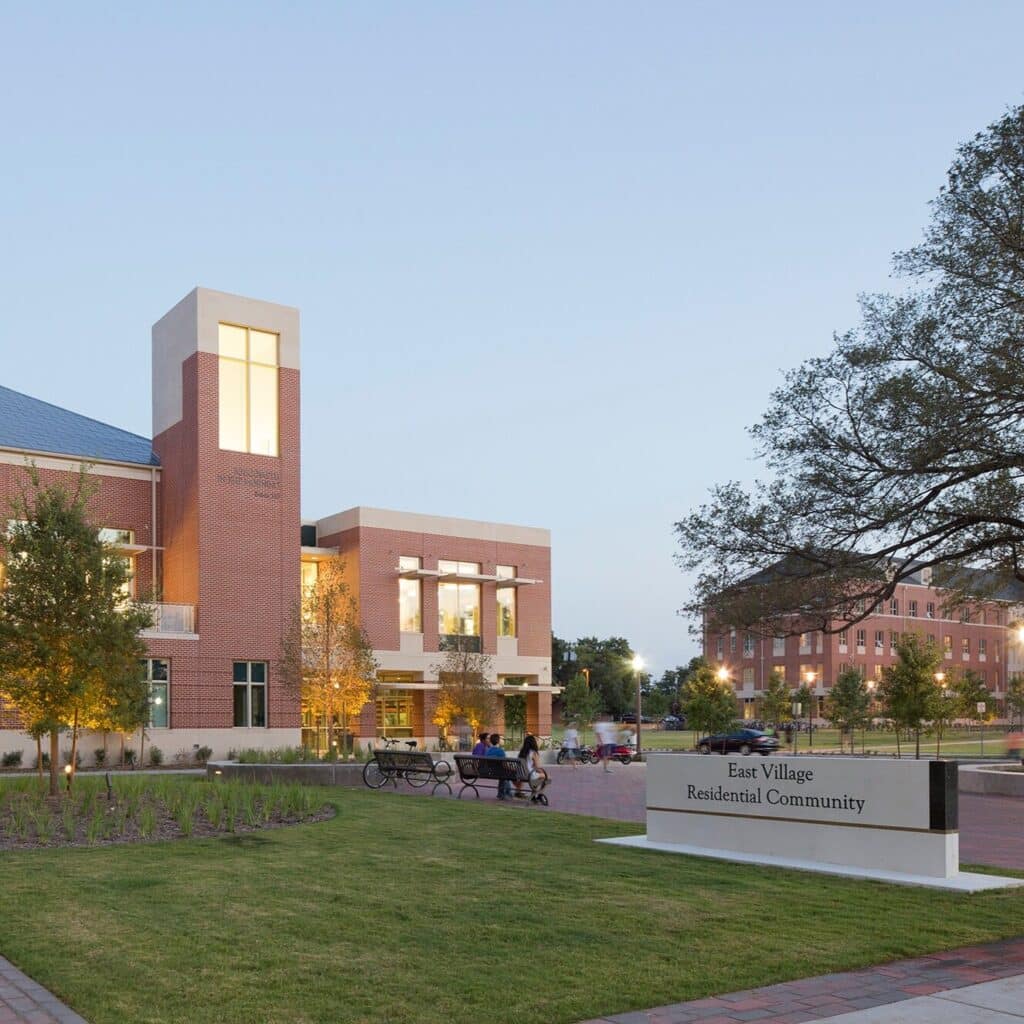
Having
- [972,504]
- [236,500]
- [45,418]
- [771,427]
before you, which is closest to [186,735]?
[236,500]

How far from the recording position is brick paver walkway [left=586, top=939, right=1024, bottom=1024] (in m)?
6.70

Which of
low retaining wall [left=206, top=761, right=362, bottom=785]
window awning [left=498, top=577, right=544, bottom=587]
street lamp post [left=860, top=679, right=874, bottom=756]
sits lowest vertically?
street lamp post [left=860, top=679, right=874, bottom=756]

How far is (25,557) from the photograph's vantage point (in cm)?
2038

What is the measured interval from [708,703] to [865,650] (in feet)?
177

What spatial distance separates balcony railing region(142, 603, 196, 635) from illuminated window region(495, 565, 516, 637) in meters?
18.8

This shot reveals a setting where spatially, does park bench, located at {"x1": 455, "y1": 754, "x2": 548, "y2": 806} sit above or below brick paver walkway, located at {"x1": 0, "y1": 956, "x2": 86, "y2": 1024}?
below

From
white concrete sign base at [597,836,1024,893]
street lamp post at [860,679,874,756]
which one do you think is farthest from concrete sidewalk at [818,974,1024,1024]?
street lamp post at [860,679,874,756]

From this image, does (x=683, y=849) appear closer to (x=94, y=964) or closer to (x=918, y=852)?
(x=918, y=852)

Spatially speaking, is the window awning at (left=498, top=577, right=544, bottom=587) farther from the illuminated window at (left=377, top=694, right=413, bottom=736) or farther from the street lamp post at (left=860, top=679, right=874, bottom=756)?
the street lamp post at (left=860, top=679, right=874, bottom=756)

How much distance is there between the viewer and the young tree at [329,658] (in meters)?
41.2

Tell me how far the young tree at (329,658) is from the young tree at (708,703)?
589 inches

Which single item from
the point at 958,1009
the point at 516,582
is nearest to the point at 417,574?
the point at 516,582

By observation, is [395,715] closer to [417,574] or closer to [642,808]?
[417,574]

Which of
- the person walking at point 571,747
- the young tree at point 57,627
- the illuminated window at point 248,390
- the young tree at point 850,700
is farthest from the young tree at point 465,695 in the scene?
the young tree at point 57,627
